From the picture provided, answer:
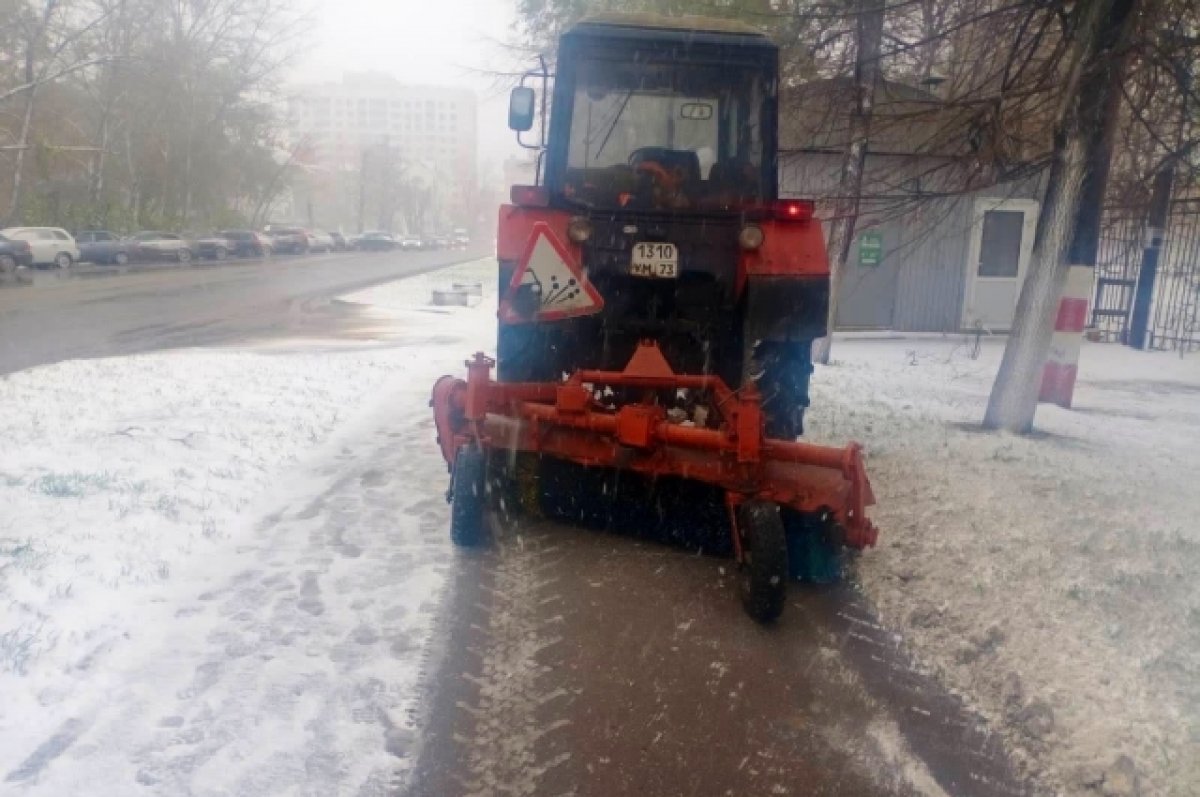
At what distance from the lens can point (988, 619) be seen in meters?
4.70

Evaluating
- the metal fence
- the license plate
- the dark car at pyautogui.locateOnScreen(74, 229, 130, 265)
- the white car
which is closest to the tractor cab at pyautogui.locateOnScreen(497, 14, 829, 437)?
the license plate

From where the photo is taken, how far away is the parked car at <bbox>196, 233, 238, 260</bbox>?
4897 cm

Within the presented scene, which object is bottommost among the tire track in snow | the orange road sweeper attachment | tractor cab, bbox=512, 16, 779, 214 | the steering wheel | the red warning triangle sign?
the tire track in snow

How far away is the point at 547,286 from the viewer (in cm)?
593

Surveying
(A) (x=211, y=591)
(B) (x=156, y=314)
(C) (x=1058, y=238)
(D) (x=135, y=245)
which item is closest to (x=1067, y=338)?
(C) (x=1058, y=238)

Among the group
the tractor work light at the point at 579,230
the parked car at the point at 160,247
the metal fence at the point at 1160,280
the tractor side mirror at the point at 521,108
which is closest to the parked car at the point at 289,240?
the parked car at the point at 160,247

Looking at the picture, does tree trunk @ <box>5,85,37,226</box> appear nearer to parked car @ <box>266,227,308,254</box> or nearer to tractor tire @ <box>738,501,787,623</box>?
parked car @ <box>266,227,308,254</box>

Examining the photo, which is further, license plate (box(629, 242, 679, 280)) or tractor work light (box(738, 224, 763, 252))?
license plate (box(629, 242, 679, 280))

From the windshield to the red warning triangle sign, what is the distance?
699mm

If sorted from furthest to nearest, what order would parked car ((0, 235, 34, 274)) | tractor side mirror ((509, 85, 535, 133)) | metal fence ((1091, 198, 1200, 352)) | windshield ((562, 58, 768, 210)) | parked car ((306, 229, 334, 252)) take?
parked car ((306, 229, 334, 252))
parked car ((0, 235, 34, 274))
metal fence ((1091, 198, 1200, 352))
tractor side mirror ((509, 85, 535, 133))
windshield ((562, 58, 768, 210))

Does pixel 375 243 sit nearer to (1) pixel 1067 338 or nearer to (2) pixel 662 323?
(1) pixel 1067 338

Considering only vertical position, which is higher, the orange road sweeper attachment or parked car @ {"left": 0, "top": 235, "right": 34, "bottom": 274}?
the orange road sweeper attachment

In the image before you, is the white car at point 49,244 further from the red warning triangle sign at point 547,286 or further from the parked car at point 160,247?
the red warning triangle sign at point 547,286

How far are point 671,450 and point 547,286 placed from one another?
54.3 inches
